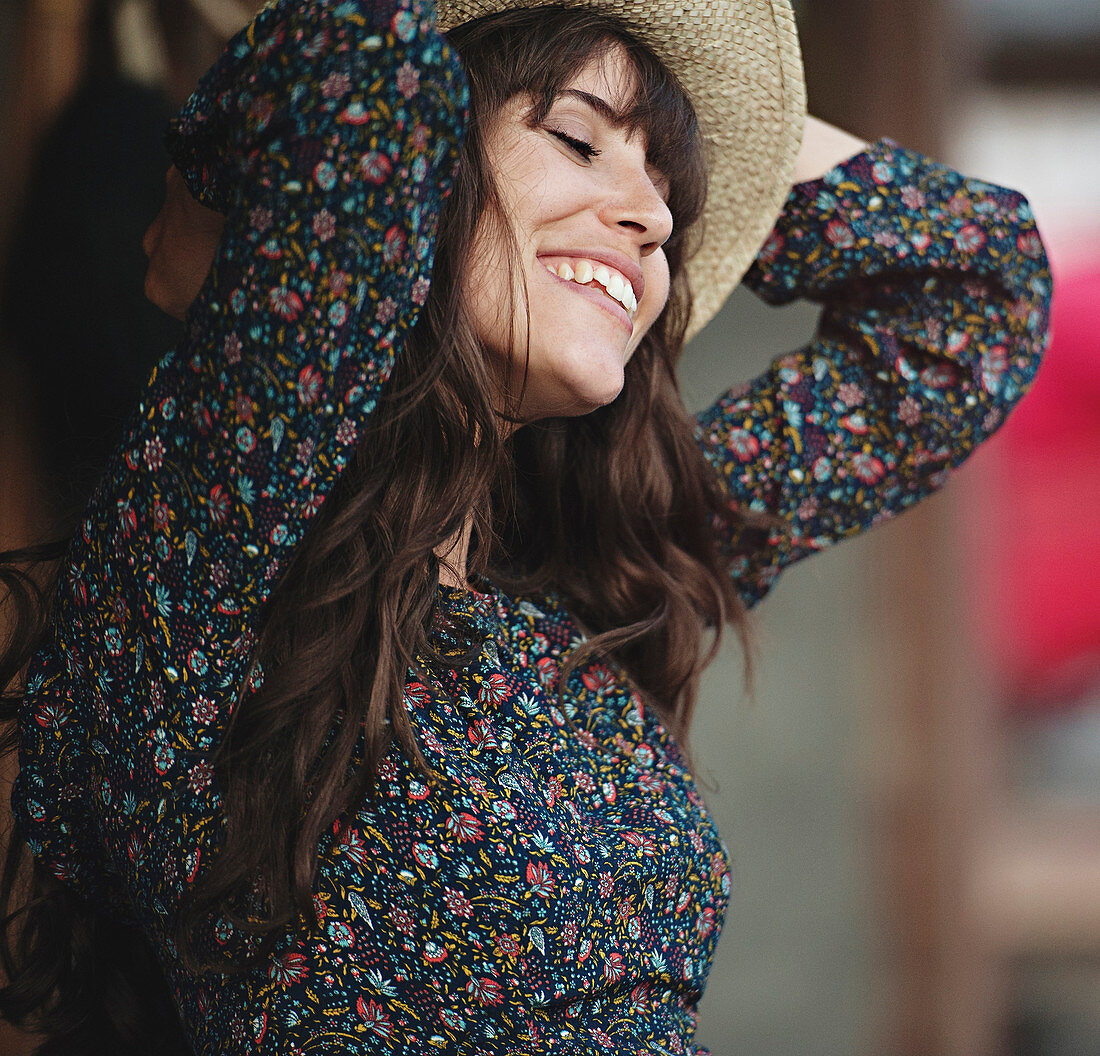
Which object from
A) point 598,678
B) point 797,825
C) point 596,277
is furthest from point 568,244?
point 797,825

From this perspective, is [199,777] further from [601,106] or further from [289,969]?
[601,106]

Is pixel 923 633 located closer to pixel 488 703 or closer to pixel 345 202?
pixel 488 703

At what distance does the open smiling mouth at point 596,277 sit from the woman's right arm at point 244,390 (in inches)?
5.6

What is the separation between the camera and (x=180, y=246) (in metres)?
0.89

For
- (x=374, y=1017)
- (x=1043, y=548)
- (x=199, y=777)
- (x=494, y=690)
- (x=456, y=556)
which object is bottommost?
(x=374, y=1017)

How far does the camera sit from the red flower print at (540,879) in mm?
725

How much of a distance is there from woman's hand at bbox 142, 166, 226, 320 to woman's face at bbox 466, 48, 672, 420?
24 cm

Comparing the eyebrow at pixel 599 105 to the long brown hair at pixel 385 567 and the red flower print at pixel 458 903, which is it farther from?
the red flower print at pixel 458 903

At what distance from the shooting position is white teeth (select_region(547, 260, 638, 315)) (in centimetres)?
77

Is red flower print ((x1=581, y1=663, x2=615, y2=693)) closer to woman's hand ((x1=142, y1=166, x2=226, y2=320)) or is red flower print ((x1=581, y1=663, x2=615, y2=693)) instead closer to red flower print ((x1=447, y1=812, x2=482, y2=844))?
red flower print ((x1=447, y1=812, x2=482, y2=844))

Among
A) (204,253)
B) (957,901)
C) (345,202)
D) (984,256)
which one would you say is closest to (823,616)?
(957,901)

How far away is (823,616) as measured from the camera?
192 centimetres

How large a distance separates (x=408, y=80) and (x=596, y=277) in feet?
0.70

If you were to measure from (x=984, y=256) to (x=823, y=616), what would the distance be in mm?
952
